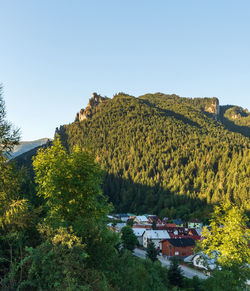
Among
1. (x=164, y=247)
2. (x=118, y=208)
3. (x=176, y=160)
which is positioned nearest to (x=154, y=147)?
(x=176, y=160)

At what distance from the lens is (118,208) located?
13600 centimetres

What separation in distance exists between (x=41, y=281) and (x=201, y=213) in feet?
333

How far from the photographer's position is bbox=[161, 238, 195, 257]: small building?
55.8 meters

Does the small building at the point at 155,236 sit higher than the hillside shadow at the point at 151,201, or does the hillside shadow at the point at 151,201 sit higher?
the small building at the point at 155,236

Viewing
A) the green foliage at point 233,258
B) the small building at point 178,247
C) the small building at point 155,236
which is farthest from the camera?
the small building at point 155,236

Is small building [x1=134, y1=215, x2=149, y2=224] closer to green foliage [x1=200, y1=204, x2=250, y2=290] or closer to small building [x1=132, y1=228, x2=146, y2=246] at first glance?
small building [x1=132, y1=228, x2=146, y2=246]

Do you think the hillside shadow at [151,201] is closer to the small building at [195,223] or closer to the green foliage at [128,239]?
the small building at [195,223]

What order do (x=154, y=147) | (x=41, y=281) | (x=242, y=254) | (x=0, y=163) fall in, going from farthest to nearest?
1. (x=154, y=147)
2. (x=242, y=254)
3. (x=0, y=163)
4. (x=41, y=281)

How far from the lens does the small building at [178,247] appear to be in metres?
55.8

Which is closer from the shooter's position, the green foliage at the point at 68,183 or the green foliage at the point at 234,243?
the green foliage at the point at 68,183

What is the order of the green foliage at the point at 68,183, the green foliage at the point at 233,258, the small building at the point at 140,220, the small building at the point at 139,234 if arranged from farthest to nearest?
the small building at the point at 140,220, the small building at the point at 139,234, the green foliage at the point at 233,258, the green foliage at the point at 68,183

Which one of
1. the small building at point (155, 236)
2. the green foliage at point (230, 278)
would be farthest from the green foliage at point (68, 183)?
the small building at point (155, 236)

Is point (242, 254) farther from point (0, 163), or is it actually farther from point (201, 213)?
point (201, 213)

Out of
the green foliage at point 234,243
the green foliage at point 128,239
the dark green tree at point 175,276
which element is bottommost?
the green foliage at point 128,239
